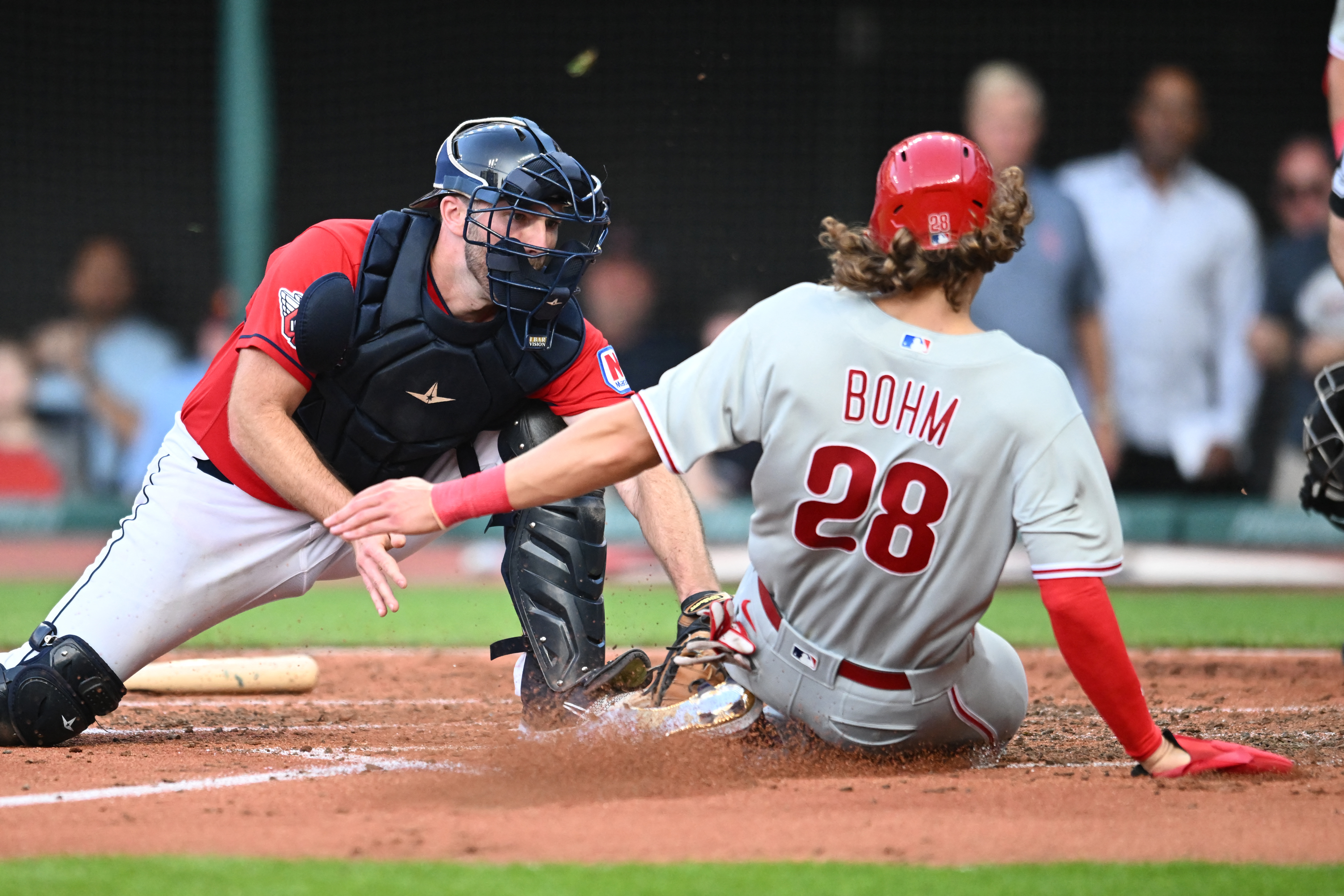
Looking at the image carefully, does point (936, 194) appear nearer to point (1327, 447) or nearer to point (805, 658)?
point (805, 658)

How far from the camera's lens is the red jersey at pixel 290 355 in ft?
12.8

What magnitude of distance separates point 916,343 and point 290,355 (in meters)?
1.80

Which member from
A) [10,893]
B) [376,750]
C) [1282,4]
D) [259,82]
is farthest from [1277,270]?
[10,893]

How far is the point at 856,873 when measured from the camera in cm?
250

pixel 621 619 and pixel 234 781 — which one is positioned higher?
pixel 234 781

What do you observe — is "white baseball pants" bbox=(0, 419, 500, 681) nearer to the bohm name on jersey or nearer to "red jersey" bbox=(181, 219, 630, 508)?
"red jersey" bbox=(181, 219, 630, 508)

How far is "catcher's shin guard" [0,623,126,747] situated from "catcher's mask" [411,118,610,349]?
1513mm

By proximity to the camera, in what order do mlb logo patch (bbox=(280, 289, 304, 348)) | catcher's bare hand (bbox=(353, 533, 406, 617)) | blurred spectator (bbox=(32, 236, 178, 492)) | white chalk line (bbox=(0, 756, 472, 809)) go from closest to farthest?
white chalk line (bbox=(0, 756, 472, 809)), catcher's bare hand (bbox=(353, 533, 406, 617)), mlb logo patch (bbox=(280, 289, 304, 348)), blurred spectator (bbox=(32, 236, 178, 492))

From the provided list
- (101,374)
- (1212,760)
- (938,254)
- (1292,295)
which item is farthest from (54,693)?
Answer: (1292,295)

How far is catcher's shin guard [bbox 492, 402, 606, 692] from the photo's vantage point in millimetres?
3930

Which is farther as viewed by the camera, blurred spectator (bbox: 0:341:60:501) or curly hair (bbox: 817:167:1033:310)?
blurred spectator (bbox: 0:341:60:501)

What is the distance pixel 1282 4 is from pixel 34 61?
1104 centimetres

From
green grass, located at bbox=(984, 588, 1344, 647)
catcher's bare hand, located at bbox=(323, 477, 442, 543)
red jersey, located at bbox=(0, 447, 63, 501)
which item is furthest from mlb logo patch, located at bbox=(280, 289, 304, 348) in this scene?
red jersey, located at bbox=(0, 447, 63, 501)

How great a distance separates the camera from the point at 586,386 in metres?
4.27
